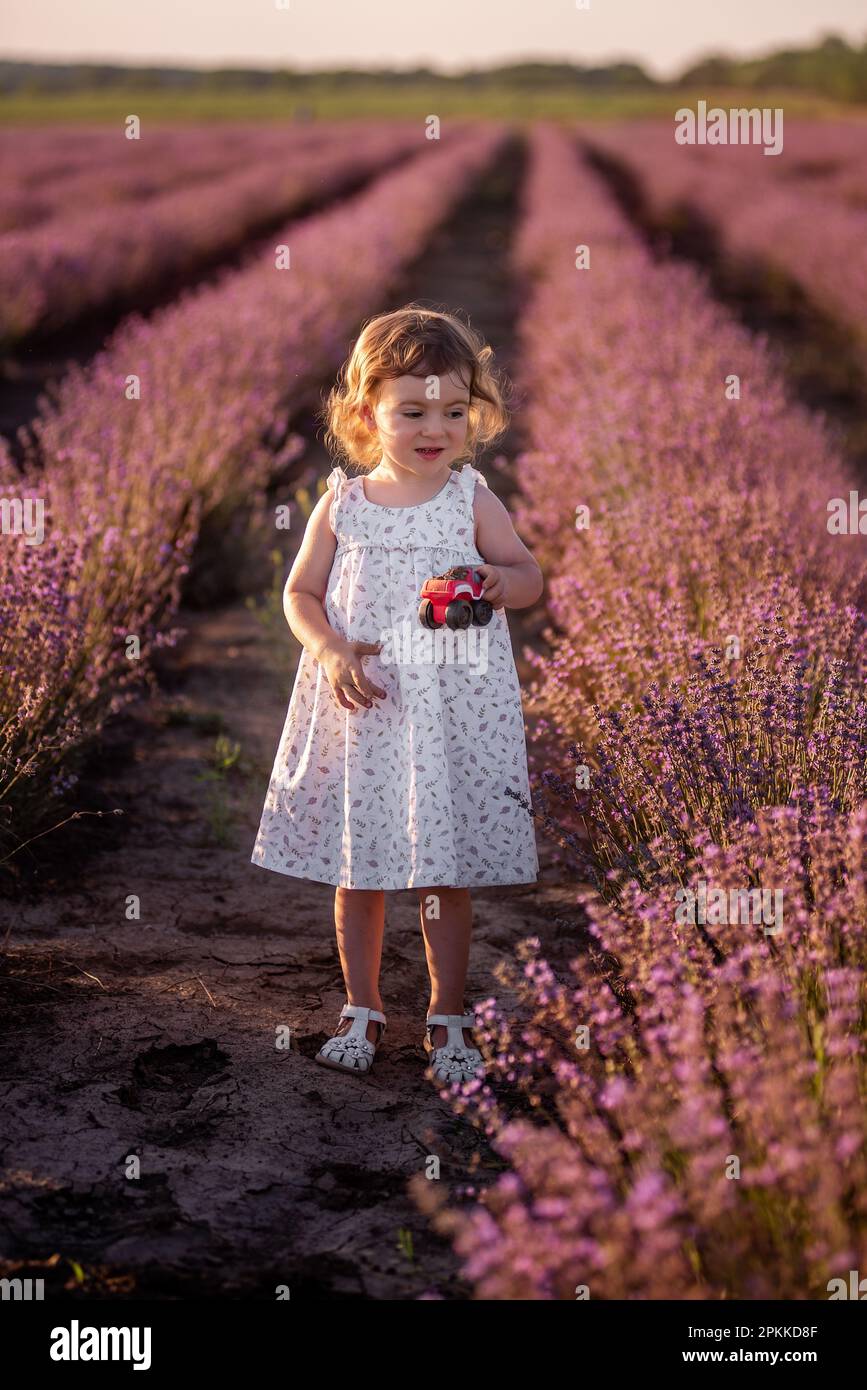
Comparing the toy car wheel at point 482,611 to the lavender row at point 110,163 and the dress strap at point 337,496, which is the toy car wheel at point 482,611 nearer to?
the dress strap at point 337,496

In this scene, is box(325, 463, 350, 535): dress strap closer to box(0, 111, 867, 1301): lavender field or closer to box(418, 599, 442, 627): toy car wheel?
box(418, 599, 442, 627): toy car wheel

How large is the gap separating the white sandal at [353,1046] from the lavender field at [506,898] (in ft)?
0.13

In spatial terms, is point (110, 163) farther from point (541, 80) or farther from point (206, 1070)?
point (541, 80)

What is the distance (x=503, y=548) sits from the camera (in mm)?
2631

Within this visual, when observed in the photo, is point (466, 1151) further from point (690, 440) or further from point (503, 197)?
point (503, 197)

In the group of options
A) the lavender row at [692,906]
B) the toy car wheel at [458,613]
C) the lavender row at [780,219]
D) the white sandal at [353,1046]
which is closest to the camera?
the lavender row at [692,906]

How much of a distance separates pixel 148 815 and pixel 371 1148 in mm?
1593

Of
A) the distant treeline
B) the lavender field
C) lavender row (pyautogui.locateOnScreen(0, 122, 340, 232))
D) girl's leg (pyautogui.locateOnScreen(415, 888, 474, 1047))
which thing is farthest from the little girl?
the distant treeline

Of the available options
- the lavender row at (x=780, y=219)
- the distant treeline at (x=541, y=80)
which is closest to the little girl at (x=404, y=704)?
the lavender row at (x=780, y=219)

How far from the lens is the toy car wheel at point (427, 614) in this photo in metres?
2.40

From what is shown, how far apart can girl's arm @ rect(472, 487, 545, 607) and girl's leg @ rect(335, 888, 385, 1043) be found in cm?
64

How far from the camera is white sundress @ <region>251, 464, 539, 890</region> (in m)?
2.46

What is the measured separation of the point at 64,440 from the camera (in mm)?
5684
